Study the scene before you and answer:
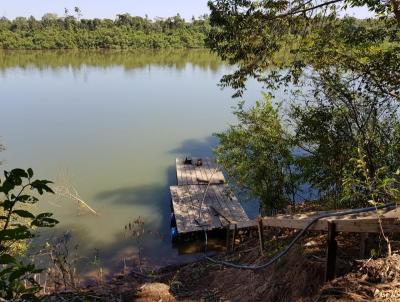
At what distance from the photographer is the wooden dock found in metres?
10.6

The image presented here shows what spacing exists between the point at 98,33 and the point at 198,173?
59601 millimetres

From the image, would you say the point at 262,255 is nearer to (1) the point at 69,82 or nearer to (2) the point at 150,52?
(1) the point at 69,82

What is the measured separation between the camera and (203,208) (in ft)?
37.8

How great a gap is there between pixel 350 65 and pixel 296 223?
9.78ft

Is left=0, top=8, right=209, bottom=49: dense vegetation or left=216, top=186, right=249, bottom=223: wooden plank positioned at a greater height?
left=0, top=8, right=209, bottom=49: dense vegetation

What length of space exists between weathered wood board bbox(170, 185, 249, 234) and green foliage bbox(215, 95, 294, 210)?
69.2 inches

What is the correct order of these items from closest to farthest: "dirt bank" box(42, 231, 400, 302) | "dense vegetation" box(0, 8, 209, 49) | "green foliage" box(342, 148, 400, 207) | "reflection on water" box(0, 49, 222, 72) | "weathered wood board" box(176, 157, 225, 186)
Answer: "dirt bank" box(42, 231, 400, 302) → "green foliage" box(342, 148, 400, 207) → "weathered wood board" box(176, 157, 225, 186) → "reflection on water" box(0, 49, 222, 72) → "dense vegetation" box(0, 8, 209, 49)

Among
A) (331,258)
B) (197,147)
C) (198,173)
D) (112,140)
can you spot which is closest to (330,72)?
(331,258)

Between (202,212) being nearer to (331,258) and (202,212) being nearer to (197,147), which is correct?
(197,147)

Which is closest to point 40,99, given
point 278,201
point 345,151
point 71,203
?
point 71,203

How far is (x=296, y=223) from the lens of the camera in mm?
3826

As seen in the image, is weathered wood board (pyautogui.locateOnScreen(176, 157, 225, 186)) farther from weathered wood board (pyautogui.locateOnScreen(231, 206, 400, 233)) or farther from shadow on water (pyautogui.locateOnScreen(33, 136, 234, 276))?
weathered wood board (pyautogui.locateOnScreen(231, 206, 400, 233))

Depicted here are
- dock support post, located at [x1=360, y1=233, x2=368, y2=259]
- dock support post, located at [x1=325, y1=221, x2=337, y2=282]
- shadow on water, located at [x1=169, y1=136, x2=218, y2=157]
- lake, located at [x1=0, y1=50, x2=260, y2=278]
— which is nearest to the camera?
dock support post, located at [x1=325, y1=221, x2=337, y2=282]

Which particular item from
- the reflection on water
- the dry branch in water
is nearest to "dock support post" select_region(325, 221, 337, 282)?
the dry branch in water
